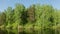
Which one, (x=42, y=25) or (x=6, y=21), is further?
(x=6, y=21)

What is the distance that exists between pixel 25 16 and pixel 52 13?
10.1 metres

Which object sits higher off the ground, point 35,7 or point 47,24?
point 35,7

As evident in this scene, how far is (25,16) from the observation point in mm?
73188

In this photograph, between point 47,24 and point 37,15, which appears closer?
point 47,24

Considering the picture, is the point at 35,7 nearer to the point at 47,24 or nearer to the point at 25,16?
the point at 25,16

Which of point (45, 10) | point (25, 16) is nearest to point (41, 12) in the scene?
point (45, 10)

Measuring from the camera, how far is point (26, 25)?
2790 inches

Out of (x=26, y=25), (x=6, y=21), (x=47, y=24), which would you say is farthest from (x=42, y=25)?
(x=6, y=21)

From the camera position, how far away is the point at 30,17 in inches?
2862

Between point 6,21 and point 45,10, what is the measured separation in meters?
15.4

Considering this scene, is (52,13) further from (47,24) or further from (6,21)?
(6,21)

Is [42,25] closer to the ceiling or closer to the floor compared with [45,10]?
closer to the floor

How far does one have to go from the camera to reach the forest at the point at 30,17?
68625 mm

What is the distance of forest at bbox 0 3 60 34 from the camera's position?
225 ft
